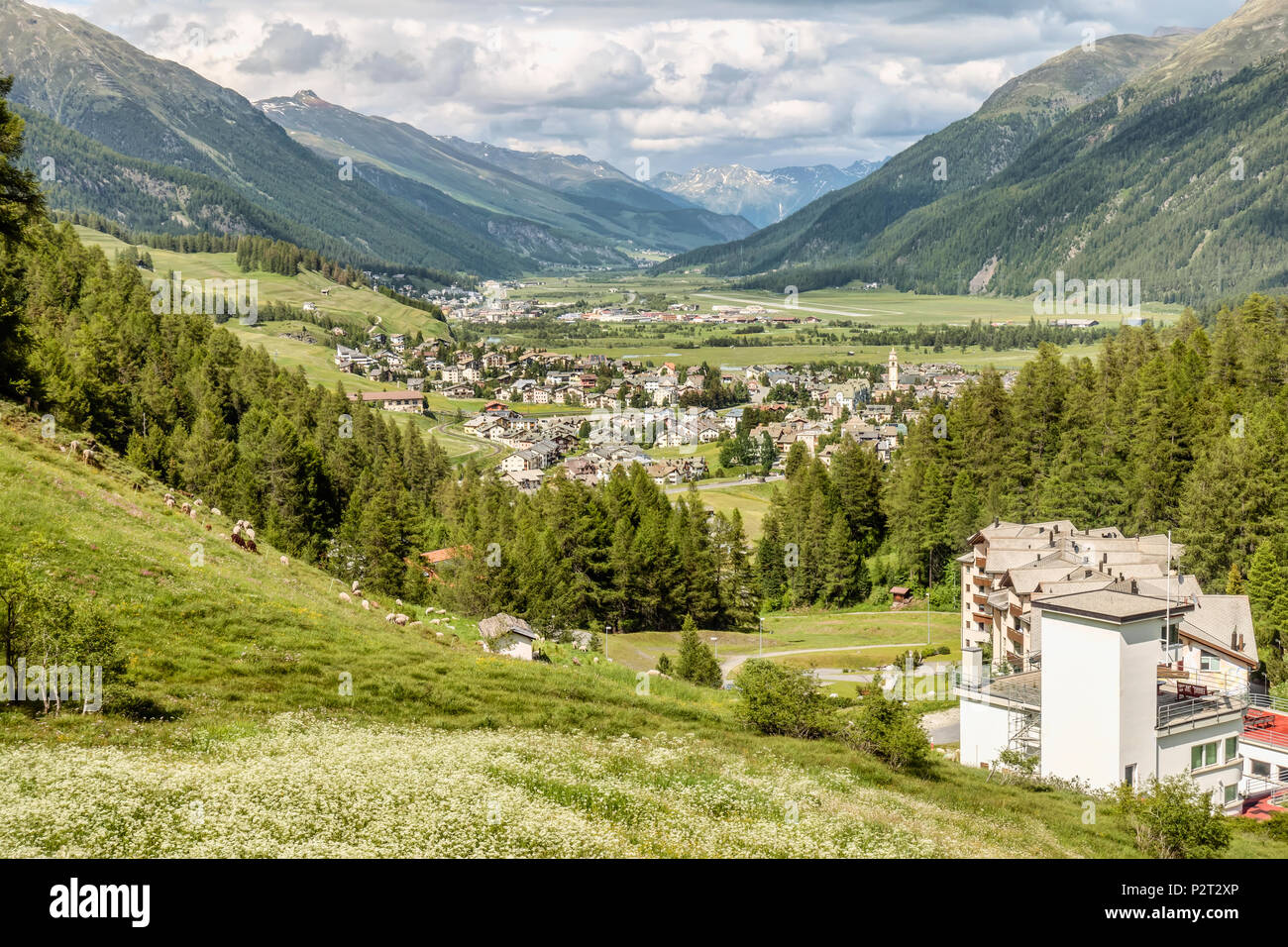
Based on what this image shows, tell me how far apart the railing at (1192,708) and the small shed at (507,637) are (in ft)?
74.0

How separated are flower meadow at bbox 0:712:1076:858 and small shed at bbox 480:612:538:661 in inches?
550

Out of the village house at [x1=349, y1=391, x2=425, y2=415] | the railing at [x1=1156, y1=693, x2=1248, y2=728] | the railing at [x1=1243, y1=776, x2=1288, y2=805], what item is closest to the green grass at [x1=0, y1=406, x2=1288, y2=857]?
the railing at [x1=1156, y1=693, x2=1248, y2=728]

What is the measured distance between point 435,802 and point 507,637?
27.7 m

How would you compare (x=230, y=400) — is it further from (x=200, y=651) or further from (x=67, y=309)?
(x=200, y=651)

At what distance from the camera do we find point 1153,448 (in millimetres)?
74812

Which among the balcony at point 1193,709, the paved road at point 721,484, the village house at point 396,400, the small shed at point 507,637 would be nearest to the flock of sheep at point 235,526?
the small shed at point 507,637

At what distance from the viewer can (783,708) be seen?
99.2ft

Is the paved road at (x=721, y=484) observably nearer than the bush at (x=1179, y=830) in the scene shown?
No

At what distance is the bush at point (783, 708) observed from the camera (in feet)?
99.2

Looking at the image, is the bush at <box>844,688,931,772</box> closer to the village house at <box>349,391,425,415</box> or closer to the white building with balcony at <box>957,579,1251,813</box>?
the white building with balcony at <box>957,579,1251,813</box>

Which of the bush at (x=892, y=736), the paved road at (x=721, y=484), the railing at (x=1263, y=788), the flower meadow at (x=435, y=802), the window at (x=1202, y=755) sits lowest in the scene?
the railing at (x=1263, y=788)

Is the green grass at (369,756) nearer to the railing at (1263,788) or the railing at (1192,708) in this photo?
the railing at (1192,708)

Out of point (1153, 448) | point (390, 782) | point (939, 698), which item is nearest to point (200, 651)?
point (390, 782)
